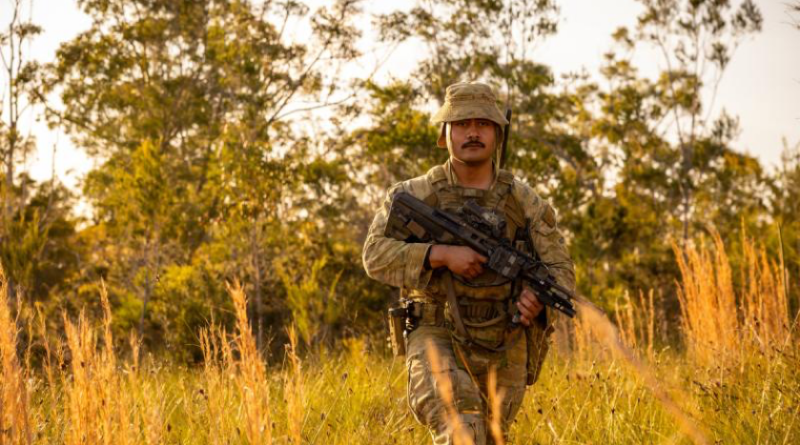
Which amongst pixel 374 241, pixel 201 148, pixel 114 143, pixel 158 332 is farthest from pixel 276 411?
pixel 114 143

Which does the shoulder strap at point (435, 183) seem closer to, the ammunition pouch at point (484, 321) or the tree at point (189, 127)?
the ammunition pouch at point (484, 321)

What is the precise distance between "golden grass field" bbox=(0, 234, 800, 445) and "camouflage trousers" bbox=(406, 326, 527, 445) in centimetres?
19

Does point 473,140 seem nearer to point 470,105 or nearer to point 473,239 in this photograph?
point 470,105

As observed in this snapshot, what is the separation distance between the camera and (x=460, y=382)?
2746 mm

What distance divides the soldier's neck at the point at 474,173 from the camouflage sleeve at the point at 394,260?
28 cm

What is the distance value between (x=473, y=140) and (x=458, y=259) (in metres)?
0.52

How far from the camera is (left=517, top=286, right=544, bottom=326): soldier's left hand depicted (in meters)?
2.87

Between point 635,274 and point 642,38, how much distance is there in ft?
26.5

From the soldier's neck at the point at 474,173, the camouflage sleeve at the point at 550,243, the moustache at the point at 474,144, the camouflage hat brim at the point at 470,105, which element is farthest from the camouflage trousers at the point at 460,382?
the camouflage hat brim at the point at 470,105

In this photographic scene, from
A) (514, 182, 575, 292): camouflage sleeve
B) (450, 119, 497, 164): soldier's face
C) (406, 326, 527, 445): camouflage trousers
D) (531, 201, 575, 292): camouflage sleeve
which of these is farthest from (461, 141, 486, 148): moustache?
(406, 326, 527, 445): camouflage trousers

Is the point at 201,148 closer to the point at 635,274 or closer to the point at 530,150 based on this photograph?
the point at 530,150

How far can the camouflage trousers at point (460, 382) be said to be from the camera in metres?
2.64

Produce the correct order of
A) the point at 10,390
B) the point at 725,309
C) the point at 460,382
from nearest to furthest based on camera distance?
1. the point at 10,390
2. the point at 460,382
3. the point at 725,309

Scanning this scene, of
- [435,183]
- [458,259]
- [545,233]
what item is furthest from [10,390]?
[545,233]
